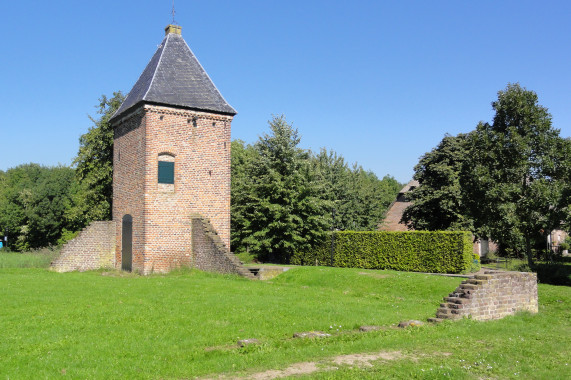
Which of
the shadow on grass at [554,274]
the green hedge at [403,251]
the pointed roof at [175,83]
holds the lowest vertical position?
the shadow on grass at [554,274]

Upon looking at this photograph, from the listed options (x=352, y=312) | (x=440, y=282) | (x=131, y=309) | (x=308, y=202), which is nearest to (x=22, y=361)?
(x=131, y=309)

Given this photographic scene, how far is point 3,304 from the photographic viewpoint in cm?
1252

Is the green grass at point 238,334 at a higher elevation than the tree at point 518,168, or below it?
below

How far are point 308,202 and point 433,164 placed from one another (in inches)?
437

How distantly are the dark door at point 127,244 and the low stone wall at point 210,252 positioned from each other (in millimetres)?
2984

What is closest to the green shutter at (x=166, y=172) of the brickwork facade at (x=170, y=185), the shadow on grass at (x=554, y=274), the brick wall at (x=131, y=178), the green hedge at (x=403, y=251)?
the brickwork facade at (x=170, y=185)

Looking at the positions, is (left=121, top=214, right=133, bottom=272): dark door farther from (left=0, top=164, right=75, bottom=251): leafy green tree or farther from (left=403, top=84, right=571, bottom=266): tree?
(left=0, top=164, right=75, bottom=251): leafy green tree

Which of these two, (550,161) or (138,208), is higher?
(550,161)

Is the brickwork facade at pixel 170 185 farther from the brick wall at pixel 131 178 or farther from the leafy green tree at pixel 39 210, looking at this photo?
the leafy green tree at pixel 39 210

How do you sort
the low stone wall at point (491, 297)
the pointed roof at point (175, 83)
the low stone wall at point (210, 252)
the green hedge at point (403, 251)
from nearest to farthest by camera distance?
the low stone wall at point (491, 297)
the low stone wall at point (210, 252)
the green hedge at point (403, 251)
the pointed roof at point (175, 83)

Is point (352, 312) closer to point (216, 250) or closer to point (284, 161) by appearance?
point (216, 250)

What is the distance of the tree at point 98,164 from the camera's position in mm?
34594

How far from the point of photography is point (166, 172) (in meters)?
23.0

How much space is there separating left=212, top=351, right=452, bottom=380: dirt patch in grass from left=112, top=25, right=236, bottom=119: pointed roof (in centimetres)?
1766
